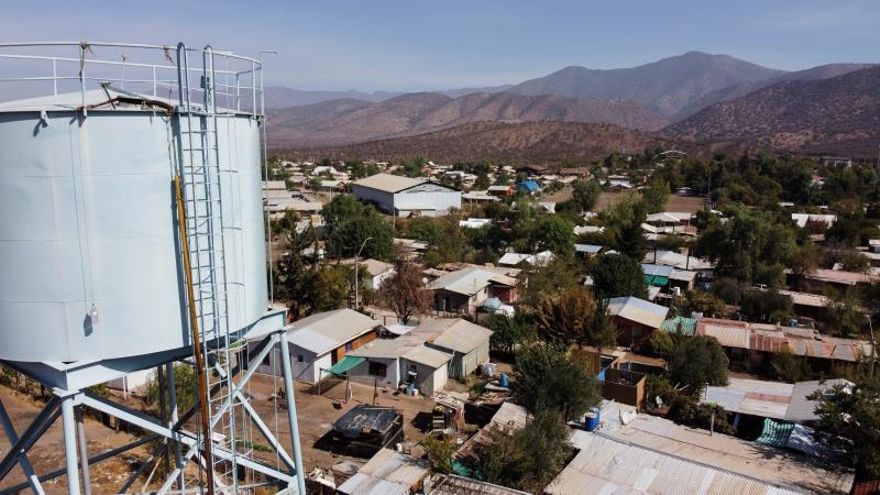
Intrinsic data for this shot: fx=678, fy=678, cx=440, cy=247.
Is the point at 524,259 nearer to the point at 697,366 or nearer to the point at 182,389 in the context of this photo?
the point at 697,366

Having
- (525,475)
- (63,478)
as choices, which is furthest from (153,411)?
Result: (525,475)

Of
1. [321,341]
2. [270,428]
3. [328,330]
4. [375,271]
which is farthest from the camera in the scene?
[375,271]

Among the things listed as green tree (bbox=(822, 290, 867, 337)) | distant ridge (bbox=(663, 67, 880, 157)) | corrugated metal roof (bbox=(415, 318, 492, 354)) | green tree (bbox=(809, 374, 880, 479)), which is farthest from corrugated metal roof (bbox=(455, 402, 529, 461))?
distant ridge (bbox=(663, 67, 880, 157))

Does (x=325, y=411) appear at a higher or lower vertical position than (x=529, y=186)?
lower

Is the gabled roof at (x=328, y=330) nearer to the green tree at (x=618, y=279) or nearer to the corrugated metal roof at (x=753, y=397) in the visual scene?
the green tree at (x=618, y=279)

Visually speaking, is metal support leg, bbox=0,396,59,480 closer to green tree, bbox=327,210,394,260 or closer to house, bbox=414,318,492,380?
house, bbox=414,318,492,380

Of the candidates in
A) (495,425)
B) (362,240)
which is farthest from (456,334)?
(362,240)

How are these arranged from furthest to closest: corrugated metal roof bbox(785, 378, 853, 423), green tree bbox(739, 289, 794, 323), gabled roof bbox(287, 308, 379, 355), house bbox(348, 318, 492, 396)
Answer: green tree bbox(739, 289, 794, 323) → gabled roof bbox(287, 308, 379, 355) → house bbox(348, 318, 492, 396) → corrugated metal roof bbox(785, 378, 853, 423)
